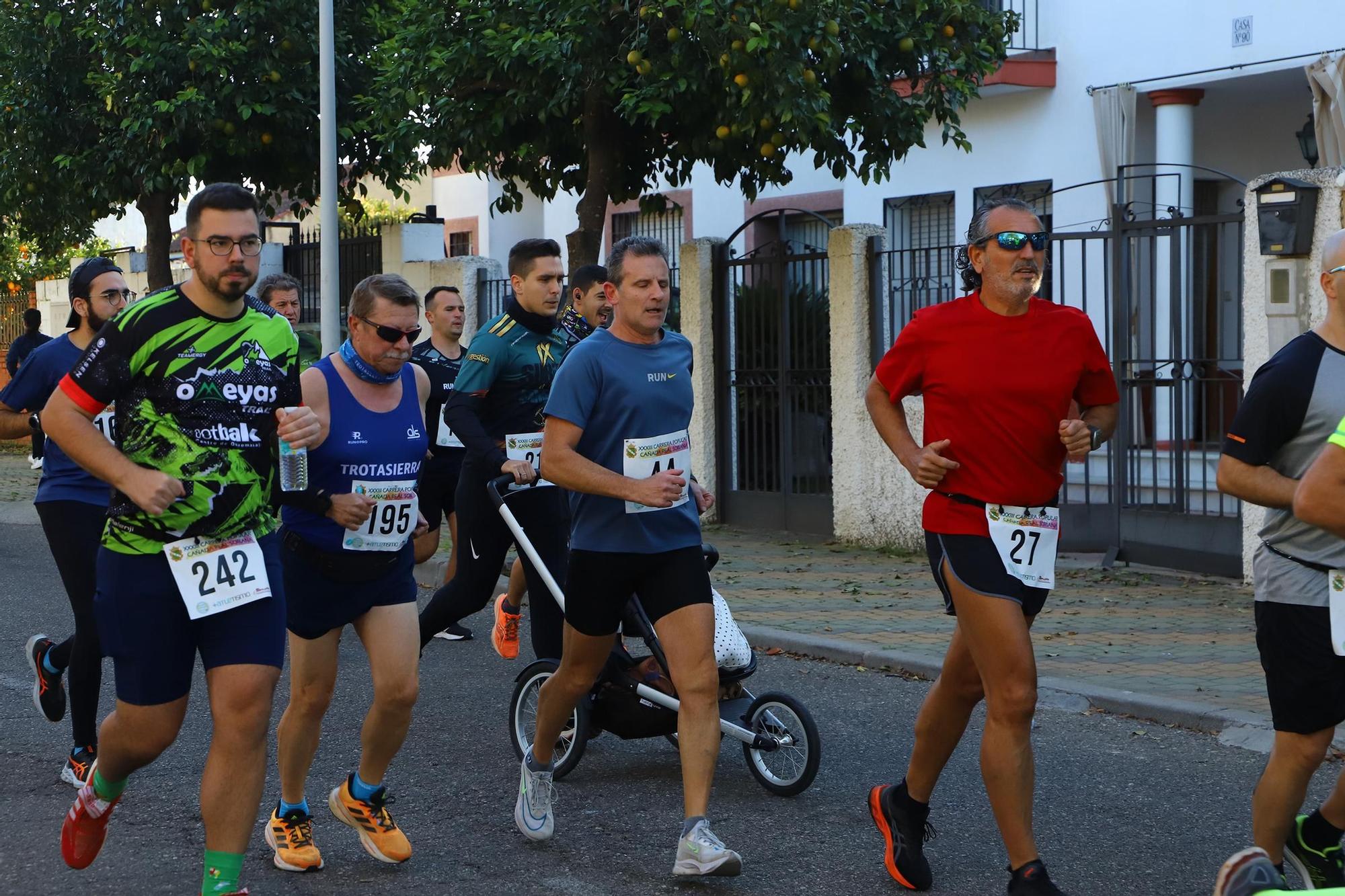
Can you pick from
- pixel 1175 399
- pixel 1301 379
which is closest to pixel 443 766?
pixel 1301 379

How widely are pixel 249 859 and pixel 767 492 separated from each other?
31.1 ft

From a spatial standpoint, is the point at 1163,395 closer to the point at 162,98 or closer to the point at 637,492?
the point at 637,492

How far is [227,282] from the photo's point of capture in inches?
176

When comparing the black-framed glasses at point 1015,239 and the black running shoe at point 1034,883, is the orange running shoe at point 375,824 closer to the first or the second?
the black running shoe at point 1034,883

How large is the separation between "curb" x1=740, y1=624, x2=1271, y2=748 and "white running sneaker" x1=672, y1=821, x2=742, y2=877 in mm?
2245

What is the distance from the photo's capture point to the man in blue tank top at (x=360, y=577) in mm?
5281

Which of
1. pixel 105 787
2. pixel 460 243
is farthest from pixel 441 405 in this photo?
pixel 460 243

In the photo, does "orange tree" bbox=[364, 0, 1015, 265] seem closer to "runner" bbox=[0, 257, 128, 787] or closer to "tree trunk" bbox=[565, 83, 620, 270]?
"tree trunk" bbox=[565, 83, 620, 270]

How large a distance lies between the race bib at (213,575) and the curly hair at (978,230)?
2.15 m

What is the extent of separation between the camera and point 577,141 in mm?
13742

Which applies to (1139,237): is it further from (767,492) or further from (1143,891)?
(1143,891)

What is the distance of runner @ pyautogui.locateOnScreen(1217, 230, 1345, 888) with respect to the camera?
4309mm

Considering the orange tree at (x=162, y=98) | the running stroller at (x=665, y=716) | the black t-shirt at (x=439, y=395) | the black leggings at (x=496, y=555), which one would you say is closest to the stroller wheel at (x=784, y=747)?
the running stroller at (x=665, y=716)

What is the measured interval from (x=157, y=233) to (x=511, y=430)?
13.0 m
